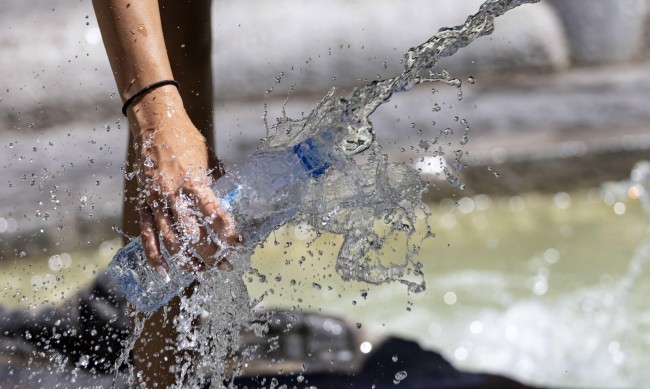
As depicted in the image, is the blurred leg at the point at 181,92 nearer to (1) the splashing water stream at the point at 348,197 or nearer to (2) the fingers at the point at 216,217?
(1) the splashing water stream at the point at 348,197

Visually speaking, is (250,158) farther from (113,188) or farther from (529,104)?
(529,104)

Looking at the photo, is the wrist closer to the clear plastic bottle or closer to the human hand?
the human hand

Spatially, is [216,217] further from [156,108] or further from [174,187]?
[156,108]

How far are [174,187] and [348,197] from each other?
1.01ft

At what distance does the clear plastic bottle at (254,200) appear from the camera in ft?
4.94

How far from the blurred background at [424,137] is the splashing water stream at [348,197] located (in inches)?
36.3

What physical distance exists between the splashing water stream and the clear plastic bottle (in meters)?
0.03

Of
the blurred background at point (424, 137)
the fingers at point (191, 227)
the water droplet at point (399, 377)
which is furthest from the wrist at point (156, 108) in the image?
the blurred background at point (424, 137)

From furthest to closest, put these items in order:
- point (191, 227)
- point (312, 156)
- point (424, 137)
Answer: point (424, 137), point (312, 156), point (191, 227)

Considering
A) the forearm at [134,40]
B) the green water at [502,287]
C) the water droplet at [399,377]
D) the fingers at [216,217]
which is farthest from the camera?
the green water at [502,287]

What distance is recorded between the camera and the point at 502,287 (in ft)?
9.41

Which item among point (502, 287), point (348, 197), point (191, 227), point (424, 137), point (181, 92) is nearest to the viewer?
point (191, 227)

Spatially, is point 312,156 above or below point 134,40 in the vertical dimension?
below

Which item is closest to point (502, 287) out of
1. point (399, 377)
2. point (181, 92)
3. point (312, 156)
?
point (399, 377)
